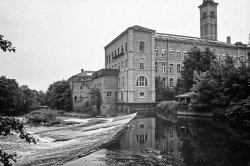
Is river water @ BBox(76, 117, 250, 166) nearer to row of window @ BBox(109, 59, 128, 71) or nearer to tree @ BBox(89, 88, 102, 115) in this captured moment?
tree @ BBox(89, 88, 102, 115)

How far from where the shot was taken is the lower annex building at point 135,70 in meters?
37.8

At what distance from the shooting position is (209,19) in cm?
6069

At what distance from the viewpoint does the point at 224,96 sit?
20.9 metres

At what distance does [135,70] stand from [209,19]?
112 feet

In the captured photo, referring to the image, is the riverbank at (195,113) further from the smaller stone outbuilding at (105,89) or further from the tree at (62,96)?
the tree at (62,96)

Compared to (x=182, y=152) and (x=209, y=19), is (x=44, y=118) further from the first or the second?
(x=209, y=19)

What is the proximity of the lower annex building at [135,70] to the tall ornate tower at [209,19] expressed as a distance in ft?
45.5

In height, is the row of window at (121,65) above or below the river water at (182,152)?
above

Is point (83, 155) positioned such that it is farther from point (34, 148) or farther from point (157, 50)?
point (157, 50)

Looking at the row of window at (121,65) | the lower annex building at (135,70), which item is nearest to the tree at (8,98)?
the lower annex building at (135,70)

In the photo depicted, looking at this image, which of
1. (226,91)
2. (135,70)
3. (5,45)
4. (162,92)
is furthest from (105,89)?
(5,45)

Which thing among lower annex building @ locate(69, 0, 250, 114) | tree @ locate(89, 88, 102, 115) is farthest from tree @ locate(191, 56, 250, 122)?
tree @ locate(89, 88, 102, 115)

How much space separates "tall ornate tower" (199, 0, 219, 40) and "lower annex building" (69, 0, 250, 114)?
45.5ft

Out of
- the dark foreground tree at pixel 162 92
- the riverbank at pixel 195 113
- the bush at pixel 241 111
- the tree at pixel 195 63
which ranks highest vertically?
the tree at pixel 195 63
